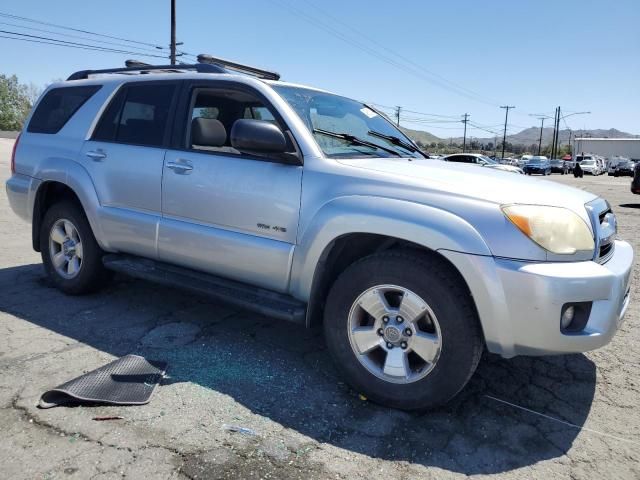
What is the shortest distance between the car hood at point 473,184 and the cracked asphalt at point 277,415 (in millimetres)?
1196

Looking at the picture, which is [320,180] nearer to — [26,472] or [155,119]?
[155,119]

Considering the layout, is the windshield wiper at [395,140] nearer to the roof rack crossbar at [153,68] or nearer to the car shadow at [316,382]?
the roof rack crossbar at [153,68]

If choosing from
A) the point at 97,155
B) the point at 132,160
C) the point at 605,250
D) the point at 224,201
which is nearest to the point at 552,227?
the point at 605,250

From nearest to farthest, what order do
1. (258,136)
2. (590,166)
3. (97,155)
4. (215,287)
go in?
(258,136) → (215,287) → (97,155) → (590,166)

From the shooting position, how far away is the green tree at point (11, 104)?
73.8m

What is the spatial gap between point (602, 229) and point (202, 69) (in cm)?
293

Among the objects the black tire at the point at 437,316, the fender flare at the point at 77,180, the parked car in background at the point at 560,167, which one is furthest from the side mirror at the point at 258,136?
the parked car in background at the point at 560,167

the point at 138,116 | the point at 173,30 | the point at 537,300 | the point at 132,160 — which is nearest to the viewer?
the point at 537,300

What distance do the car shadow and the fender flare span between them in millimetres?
720

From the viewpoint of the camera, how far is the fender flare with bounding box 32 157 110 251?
4.02 m

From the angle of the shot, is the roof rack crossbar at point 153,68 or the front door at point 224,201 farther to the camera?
the roof rack crossbar at point 153,68

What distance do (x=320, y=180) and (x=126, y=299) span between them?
2.46m

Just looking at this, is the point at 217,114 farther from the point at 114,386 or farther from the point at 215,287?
the point at 114,386

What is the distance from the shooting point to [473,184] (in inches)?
104
